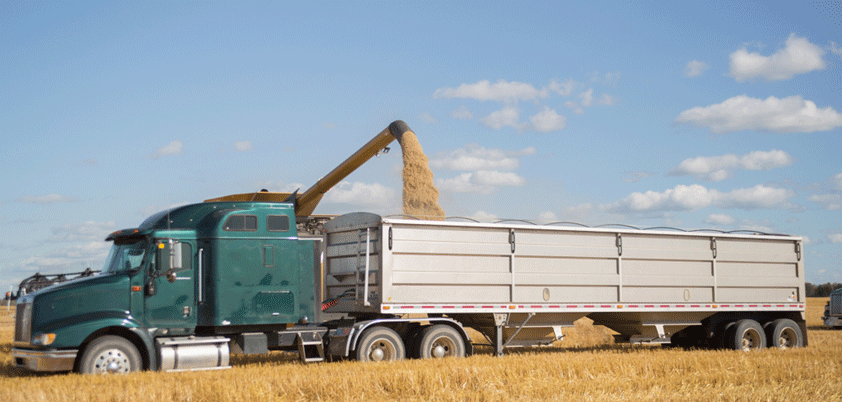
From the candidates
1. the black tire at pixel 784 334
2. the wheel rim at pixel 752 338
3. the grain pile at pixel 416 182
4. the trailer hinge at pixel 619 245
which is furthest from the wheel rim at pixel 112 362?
the black tire at pixel 784 334

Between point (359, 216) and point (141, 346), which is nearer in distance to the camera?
point (141, 346)

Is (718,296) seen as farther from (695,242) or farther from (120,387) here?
(120,387)

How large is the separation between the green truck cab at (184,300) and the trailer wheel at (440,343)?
1.77 meters

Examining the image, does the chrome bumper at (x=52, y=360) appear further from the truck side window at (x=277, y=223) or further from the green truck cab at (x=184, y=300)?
the truck side window at (x=277, y=223)

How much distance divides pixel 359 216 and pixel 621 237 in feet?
18.2

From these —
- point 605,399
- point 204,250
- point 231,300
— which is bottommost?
point 605,399

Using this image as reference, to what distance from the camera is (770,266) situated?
60.7 feet

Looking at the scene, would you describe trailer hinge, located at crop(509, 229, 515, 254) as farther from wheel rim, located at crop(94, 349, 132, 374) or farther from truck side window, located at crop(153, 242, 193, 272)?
wheel rim, located at crop(94, 349, 132, 374)

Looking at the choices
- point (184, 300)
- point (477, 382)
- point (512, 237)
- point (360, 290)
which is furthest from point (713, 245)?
point (184, 300)

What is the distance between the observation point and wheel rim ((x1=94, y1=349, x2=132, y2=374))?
40.2 feet

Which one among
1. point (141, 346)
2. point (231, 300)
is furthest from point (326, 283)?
point (141, 346)

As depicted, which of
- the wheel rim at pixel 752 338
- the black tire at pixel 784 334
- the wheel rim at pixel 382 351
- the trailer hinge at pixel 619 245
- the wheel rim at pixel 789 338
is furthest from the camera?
the wheel rim at pixel 789 338

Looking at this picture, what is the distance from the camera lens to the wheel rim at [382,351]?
1406cm

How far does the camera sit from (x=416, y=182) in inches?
778
